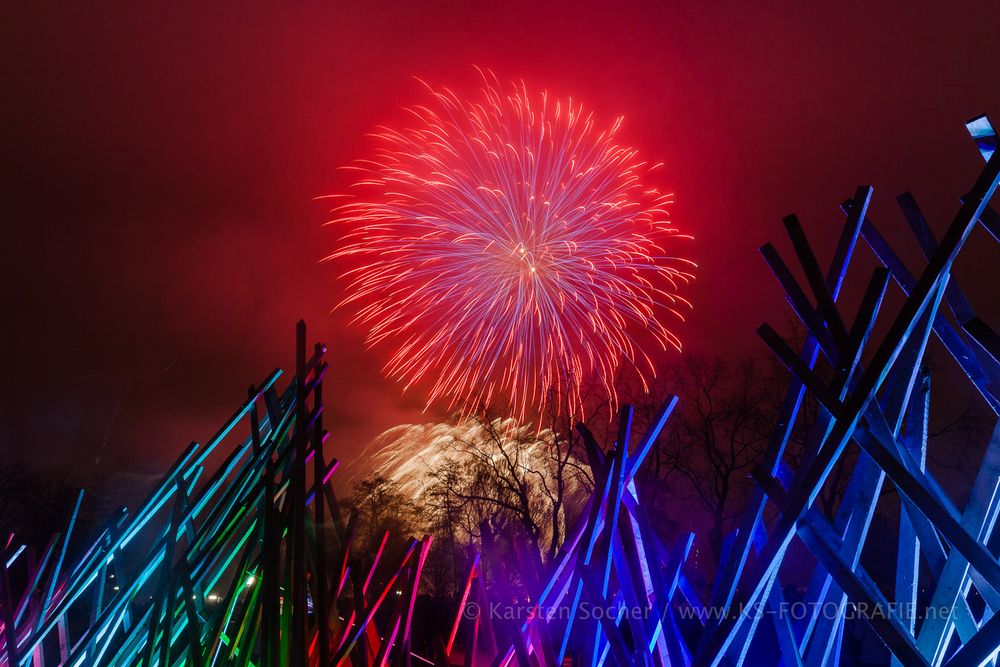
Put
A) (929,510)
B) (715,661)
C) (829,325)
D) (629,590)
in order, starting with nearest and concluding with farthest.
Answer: (929,510)
(715,661)
(829,325)
(629,590)

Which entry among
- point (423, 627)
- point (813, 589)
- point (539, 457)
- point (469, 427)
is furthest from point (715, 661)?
point (469, 427)

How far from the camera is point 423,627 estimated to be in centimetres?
984

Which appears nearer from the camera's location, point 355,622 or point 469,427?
point 355,622

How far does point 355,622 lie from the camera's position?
13.4 feet

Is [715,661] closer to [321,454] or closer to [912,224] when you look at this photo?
[321,454]

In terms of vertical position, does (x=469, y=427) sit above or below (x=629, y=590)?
above

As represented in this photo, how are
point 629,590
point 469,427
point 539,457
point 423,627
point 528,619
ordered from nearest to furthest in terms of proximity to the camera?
point 629,590 < point 528,619 < point 423,627 < point 539,457 < point 469,427

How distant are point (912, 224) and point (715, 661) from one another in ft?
7.28

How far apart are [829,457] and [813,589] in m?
0.91

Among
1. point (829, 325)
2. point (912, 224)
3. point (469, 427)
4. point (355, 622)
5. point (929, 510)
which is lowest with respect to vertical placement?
point (355, 622)

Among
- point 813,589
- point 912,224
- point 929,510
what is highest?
point 912,224

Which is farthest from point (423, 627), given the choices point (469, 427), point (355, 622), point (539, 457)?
point (469, 427)

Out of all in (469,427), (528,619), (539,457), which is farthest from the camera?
(469,427)

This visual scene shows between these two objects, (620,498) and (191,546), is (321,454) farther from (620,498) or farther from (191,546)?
(620,498)
